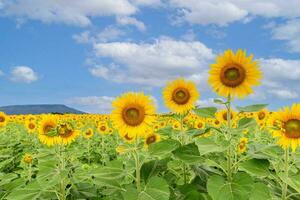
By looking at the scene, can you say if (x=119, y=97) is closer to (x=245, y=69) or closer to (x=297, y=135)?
(x=245, y=69)

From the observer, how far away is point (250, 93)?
440cm

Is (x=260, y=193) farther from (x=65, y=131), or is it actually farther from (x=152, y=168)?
(x=65, y=131)

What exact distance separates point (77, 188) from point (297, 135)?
7.83 ft

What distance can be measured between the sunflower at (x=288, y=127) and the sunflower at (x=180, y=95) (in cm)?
111

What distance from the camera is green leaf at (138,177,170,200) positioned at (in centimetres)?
379

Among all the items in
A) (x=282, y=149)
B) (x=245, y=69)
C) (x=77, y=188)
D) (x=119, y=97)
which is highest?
(x=245, y=69)

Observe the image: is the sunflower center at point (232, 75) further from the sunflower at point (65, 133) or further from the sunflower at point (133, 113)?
the sunflower at point (65, 133)

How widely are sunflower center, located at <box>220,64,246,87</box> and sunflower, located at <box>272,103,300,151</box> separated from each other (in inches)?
19.5

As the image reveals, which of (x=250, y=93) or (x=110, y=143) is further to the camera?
(x=110, y=143)

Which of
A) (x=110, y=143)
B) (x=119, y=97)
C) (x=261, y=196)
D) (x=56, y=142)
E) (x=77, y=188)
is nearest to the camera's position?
(x=261, y=196)

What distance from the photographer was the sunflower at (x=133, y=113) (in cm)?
427

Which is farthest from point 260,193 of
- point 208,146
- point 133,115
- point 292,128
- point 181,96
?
point 181,96

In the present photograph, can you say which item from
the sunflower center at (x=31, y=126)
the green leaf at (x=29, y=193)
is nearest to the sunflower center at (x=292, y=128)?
the green leaf at (x=29, y=193)

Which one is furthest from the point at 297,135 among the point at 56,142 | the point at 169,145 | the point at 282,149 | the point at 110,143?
the point at 110,143
